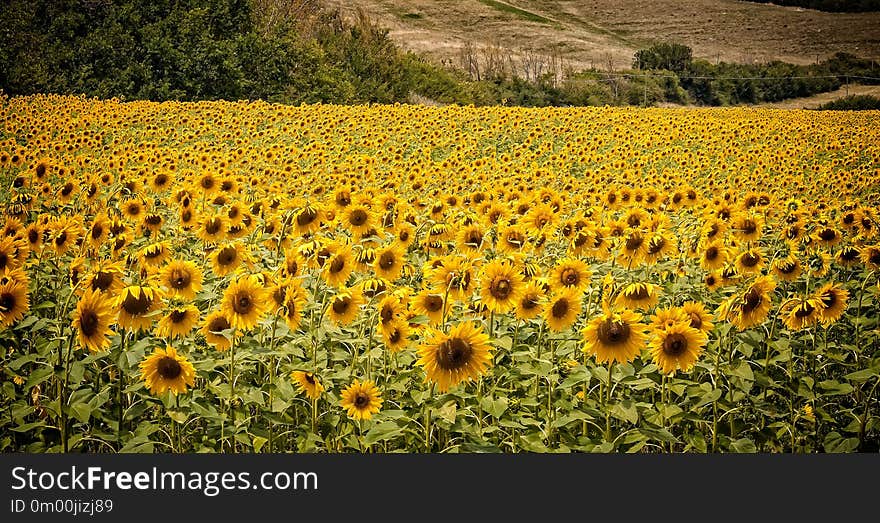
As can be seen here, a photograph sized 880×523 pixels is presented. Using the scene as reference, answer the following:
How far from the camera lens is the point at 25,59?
620 centimetres

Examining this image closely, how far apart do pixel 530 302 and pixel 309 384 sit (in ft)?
2.83

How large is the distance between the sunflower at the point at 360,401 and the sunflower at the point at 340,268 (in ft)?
2.16

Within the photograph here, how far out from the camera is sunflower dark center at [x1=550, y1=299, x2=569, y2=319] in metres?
2.50

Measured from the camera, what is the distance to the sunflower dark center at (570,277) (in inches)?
105

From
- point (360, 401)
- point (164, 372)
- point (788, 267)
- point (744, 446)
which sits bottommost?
point (744, 446)

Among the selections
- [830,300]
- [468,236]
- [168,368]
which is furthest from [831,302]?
[168,368]

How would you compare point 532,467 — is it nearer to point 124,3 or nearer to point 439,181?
point 439,181

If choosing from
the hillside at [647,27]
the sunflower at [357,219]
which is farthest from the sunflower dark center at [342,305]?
the hillside at [647,27]

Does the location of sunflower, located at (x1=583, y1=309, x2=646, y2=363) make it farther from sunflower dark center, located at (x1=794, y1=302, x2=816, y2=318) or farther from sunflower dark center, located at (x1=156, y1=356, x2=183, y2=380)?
sunflower dark center, located at (x1=156, y1=356, x2=183, y2=380)

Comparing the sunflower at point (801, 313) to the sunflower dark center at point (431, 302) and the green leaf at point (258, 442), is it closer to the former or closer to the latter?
the sunflower dark center at point (431, 302)

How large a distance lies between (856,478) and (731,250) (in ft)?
4.34

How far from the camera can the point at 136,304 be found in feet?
7.04

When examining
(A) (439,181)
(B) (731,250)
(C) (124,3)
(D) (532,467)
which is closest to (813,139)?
(A) (439,181)

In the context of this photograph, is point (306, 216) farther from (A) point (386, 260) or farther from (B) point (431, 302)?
(B) point (431, 302)
